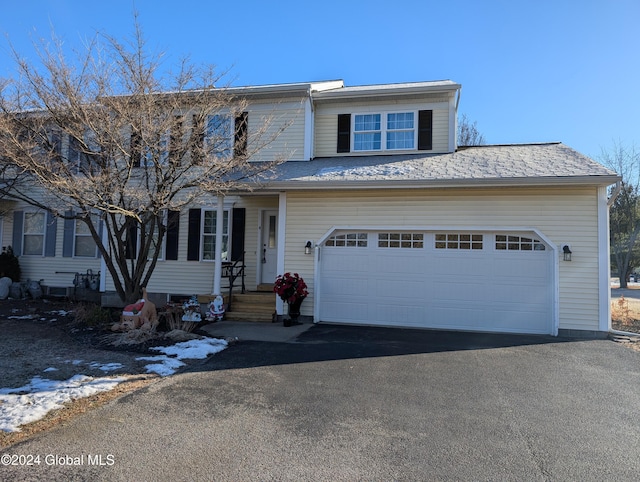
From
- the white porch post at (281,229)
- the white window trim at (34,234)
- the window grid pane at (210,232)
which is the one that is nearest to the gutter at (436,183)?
the white porch post at (281,229)

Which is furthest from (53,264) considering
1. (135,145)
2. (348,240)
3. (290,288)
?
(348,240)

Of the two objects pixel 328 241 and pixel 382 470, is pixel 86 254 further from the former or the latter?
pixel 382 470

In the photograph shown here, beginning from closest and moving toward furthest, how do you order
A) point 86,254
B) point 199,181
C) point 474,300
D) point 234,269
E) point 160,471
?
point 160,471, point 199,181, point 474,300, point 234,269, point 86,254

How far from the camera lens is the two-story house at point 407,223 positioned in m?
8.55

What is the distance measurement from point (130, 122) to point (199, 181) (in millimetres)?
1611

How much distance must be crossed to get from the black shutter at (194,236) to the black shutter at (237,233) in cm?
108

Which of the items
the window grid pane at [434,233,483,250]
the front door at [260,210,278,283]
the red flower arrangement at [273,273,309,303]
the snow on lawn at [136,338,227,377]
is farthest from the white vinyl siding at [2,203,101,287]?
the window grid pane at [434,233,483,250]

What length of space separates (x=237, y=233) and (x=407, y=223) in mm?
4696

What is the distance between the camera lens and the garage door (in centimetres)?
878

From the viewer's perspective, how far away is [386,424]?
13.0 ft

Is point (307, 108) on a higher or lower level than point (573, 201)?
higher

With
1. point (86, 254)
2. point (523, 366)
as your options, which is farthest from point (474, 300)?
point (86, 254)

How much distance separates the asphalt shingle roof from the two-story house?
0.15 feet

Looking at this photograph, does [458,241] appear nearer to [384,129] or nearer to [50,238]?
[384,129]
